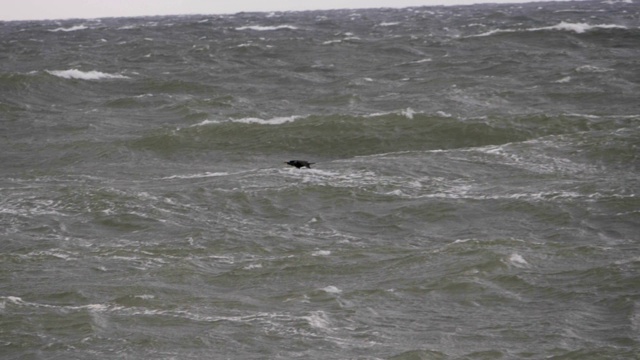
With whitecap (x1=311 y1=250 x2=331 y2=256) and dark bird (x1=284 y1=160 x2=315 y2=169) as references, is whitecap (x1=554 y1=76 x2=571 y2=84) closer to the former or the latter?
dark bird (x1=284 y1=160 x2=315 y2=169)

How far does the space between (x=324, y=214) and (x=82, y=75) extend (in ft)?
59.2

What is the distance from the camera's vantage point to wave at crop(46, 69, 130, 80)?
3111 cm

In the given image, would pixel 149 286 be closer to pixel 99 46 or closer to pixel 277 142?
pixel 277 142

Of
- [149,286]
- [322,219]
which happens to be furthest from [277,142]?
[149,286]

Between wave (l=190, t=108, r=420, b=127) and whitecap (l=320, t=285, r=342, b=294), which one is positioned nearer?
whitecap (l=320, t=285, r=342, b=294)

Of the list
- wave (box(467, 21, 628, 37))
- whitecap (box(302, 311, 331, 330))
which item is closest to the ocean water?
whitecap (box(302, 311, 331, 330))

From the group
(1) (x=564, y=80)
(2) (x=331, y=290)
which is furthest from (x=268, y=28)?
(2) (x=331, y=290)

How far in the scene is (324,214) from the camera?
1525 cm

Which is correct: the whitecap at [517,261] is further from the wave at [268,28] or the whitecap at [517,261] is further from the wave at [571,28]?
the wave at [268,28]

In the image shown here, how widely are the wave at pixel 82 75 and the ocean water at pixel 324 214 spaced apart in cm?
18

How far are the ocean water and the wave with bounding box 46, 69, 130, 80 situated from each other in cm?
18

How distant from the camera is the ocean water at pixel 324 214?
34.3 ft

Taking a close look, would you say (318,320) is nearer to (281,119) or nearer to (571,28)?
(281,119)

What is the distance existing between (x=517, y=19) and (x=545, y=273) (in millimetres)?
41207
